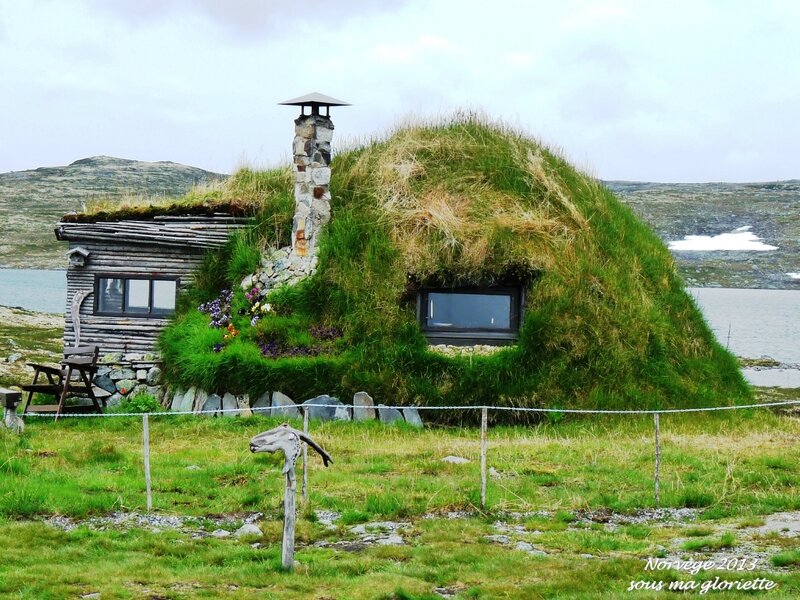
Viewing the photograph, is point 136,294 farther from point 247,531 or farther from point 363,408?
point 247,531

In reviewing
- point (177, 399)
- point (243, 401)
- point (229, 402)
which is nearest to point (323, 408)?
point (243, 401)

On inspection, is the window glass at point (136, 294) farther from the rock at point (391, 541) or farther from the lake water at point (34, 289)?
the lake water at point (34, 289)

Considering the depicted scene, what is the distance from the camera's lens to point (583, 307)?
2112 cm

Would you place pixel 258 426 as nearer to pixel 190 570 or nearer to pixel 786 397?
pixel 190 570

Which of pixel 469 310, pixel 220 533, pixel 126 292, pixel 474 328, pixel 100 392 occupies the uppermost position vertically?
pixel 126 292

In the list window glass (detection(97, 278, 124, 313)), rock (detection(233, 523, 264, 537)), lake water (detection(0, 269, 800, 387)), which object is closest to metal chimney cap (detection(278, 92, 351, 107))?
window glass (detection(97, 278, 124, 313))

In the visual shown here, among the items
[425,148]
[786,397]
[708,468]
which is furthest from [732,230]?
[708,468]

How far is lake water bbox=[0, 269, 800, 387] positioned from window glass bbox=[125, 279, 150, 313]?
13508 mm

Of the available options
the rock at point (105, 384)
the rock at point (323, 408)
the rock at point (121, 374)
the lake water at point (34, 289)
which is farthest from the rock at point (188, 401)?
the lake water at point (34, 289)

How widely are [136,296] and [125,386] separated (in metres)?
2.31

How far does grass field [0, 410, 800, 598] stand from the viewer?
986 centimetres

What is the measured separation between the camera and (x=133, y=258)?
2427 centimetres

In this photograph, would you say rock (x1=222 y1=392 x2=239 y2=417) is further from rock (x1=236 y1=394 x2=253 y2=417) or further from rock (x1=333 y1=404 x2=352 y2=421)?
rock (x1=333 y1=404 x2=352 y2=421)

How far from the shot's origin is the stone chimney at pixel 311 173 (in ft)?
75.8
